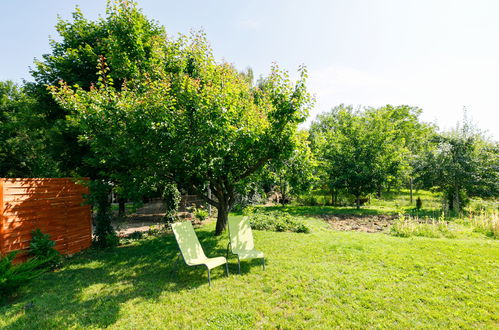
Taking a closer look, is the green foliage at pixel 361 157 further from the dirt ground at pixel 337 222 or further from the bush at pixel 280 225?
the bush at pixel 280 225

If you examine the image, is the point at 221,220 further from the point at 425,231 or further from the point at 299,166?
the point at 425,231

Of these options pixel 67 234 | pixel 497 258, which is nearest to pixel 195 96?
pixel 67 234

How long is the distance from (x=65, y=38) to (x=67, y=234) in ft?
28.1

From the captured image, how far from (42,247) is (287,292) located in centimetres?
597

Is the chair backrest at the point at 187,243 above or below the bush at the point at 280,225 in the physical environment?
above

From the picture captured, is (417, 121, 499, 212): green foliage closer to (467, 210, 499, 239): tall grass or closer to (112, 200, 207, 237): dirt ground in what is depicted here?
(467, 210, 499, 239): tall grass

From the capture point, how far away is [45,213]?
6461 millimetres

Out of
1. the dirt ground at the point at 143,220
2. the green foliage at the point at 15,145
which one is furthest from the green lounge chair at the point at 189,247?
the green foliage at the point at 15,145

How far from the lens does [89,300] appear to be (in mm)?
4465

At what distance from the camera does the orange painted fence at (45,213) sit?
5582 millimetres

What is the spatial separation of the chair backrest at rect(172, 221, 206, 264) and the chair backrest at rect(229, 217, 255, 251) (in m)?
0.91

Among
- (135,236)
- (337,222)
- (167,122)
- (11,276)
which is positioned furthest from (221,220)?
(337,222)

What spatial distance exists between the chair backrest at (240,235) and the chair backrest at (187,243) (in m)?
0.91

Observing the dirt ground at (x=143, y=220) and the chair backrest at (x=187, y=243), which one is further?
the dirt ground at (x=143, y=220)
